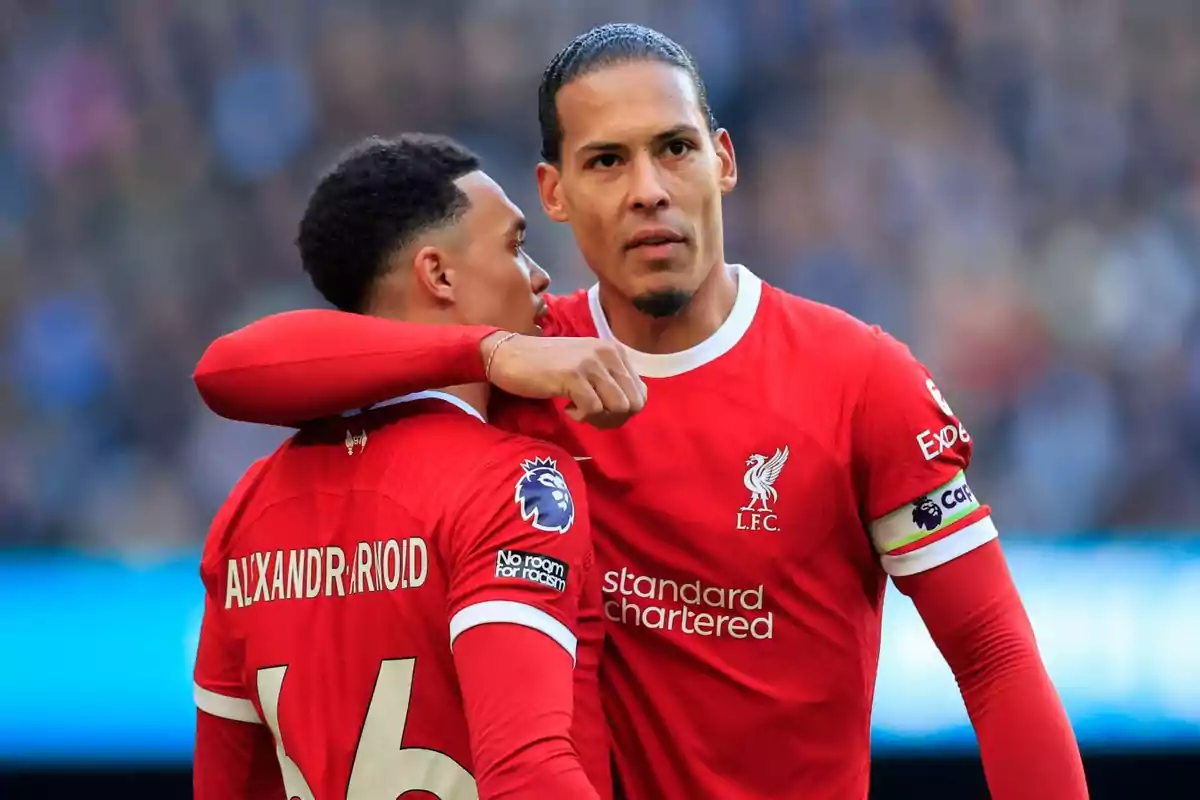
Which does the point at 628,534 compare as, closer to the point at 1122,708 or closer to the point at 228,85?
the point at 1122,708

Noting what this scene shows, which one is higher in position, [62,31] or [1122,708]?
[62,31]

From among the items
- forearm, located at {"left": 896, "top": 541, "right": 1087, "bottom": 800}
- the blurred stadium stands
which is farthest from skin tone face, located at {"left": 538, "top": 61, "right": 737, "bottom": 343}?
the blurred stadium stands

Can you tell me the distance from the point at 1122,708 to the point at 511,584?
262 centimetres

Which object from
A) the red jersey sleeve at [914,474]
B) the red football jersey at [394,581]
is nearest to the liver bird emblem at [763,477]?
the red jersey sleeve at [914,474]

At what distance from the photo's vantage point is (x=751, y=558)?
7.11 ft

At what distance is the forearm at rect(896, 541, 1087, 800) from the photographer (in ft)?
6.64

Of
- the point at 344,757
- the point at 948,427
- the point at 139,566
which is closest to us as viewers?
the point at 344,757

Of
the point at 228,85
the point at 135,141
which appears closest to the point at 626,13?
the point at 228,85

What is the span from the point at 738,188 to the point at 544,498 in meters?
4.45

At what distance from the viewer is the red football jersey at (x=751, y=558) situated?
2148 mm

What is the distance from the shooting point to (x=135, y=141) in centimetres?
613

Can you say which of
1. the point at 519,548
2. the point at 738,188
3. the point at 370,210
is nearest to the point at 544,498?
the point at 519,548

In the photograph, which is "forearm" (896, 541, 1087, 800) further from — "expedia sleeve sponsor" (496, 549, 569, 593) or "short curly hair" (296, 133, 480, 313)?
"short curly hair" (296, 133, 480, 313)

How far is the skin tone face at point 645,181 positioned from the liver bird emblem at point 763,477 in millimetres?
264
